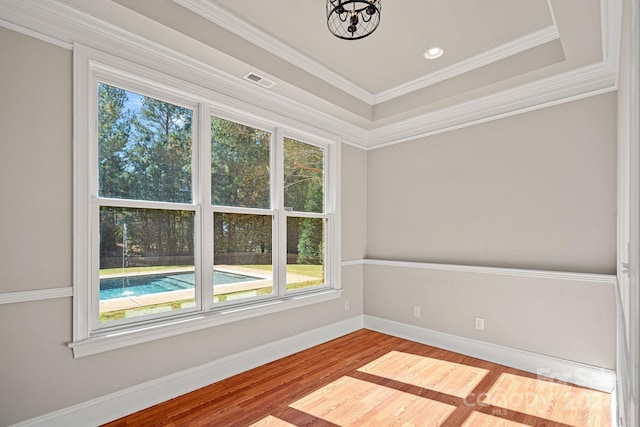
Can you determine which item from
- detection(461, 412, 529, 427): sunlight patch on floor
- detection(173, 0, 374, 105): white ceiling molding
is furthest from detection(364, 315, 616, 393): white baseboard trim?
detection(173, 0, 374, 105): white ceiling molding

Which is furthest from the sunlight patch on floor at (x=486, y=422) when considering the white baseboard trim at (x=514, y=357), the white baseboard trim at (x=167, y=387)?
the white baseboard trim at (x=167, y=387)

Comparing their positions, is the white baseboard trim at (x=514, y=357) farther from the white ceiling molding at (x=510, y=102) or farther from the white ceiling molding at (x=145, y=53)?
the white ceiling molding at (x=145, y=53)

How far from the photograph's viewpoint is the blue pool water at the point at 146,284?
2441 mm

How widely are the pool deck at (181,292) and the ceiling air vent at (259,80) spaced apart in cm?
176

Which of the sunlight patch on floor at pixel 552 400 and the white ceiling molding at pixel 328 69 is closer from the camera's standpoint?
the sunlight patch on floor at pixel 552 400

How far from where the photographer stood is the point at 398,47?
3076mm

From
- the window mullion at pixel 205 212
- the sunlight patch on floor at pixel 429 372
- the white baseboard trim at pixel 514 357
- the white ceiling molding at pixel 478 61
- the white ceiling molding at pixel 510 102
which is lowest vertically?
the sunlight patch on floor at pixel 429 372

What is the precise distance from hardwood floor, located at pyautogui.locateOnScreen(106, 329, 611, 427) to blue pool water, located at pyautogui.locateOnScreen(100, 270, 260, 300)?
86 cm

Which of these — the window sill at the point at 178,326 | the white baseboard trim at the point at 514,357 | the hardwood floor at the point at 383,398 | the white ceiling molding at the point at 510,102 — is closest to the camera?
the window sill at the point at 178,326

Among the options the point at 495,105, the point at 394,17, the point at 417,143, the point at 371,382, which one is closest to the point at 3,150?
the point at 394,17

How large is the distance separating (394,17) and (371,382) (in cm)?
307

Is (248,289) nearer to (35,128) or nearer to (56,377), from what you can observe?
(56,377)

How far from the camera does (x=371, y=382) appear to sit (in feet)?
9.73

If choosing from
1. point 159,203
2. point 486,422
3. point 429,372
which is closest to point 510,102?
point 429,372
